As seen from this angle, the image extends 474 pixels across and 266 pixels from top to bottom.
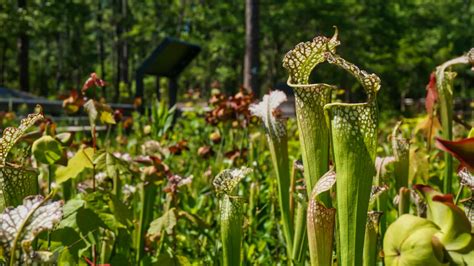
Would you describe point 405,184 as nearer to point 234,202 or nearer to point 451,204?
point 234,202

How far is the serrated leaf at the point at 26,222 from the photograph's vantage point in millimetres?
467

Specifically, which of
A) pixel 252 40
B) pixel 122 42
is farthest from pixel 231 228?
pixel 122 42

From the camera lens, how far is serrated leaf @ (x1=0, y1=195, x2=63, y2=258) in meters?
0.47

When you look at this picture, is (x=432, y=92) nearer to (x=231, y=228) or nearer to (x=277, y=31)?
(x=231, y=228)

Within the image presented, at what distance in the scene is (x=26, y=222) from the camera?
0.47 m

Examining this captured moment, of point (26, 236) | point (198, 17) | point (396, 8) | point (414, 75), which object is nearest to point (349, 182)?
point (26, 236)

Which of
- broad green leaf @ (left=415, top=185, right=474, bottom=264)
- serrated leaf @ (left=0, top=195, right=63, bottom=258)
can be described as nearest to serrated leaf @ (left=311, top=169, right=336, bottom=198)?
broad green leaf @ (left=415, top=185, right=474, bottom=264)

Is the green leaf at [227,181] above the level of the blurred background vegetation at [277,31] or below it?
below

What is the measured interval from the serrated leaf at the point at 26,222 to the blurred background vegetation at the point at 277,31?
578 inches

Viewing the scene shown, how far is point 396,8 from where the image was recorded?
23.0 metres

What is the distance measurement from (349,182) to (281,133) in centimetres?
28

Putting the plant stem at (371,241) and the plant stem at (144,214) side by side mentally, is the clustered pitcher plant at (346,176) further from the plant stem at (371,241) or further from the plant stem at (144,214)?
the plant stem at (144,214)

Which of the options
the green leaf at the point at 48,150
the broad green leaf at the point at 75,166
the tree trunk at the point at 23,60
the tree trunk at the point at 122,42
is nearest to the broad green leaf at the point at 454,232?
the green leaf at the point at 48,150

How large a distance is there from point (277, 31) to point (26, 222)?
2083cm
